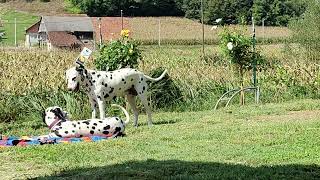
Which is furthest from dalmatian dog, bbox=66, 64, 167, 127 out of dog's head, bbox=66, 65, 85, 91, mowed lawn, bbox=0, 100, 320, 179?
mowed lawn, bbox=0, 100, 320, 179

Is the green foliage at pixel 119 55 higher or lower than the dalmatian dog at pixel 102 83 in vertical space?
higher

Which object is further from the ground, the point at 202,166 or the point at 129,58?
the point at 129,58

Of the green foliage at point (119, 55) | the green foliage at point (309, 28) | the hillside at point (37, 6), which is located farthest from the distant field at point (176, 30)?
the green foliage at point (119, 55)

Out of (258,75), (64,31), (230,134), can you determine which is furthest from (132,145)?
(64,31)

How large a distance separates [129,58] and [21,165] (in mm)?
7379

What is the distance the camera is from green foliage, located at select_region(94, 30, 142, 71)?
51.8 feet

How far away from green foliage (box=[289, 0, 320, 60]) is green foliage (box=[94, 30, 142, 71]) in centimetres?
2253

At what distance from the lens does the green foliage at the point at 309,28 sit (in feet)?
122

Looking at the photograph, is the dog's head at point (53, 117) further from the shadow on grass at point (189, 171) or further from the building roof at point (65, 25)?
the building roof at point (65, 25)

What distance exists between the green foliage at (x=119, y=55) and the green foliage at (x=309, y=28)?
22.5m

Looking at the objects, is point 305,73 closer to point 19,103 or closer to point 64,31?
point 19,103

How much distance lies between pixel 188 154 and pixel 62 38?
41.2 meters

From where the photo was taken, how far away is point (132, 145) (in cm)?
1007

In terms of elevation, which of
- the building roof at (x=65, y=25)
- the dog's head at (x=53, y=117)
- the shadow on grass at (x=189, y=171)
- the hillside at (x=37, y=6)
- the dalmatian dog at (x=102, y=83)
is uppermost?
the hillside at (x=37, y=6)
